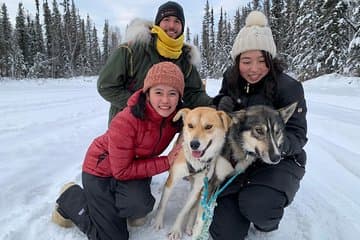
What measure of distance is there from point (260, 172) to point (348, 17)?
56.1 feet

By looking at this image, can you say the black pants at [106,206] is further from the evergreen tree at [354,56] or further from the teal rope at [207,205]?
the evergreen tree at [354,56]

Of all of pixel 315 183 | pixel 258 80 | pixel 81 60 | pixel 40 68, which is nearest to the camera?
pixel 258 80

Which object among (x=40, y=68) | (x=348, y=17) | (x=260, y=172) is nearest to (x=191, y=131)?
(x=260, y=172)

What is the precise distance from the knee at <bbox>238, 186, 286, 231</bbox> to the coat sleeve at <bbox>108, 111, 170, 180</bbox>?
2.43 ft

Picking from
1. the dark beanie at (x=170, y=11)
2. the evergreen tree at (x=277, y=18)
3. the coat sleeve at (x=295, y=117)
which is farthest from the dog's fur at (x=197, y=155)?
the evergreen tree at (x=277, y=18)

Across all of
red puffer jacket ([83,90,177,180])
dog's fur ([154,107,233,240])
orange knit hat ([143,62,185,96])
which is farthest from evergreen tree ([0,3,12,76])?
dog's fur ([154,107,233,240])

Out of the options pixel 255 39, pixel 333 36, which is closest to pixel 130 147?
pixel 255 39

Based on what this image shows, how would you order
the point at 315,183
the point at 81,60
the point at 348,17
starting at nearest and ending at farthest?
the point at 315,183 < the point at 348,17 < the point at 81,60

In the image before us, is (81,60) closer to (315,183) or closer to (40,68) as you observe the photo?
(40,68)

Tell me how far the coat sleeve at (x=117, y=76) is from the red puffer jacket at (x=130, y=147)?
704 mm

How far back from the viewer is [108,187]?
99.0 inches

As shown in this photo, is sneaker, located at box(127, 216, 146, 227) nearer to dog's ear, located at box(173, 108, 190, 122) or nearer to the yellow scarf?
dog's ear, located at box(173, 108, 190, 122)

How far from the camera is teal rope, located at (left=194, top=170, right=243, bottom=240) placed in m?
2.30

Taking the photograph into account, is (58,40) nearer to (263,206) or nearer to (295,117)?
(295,117)
